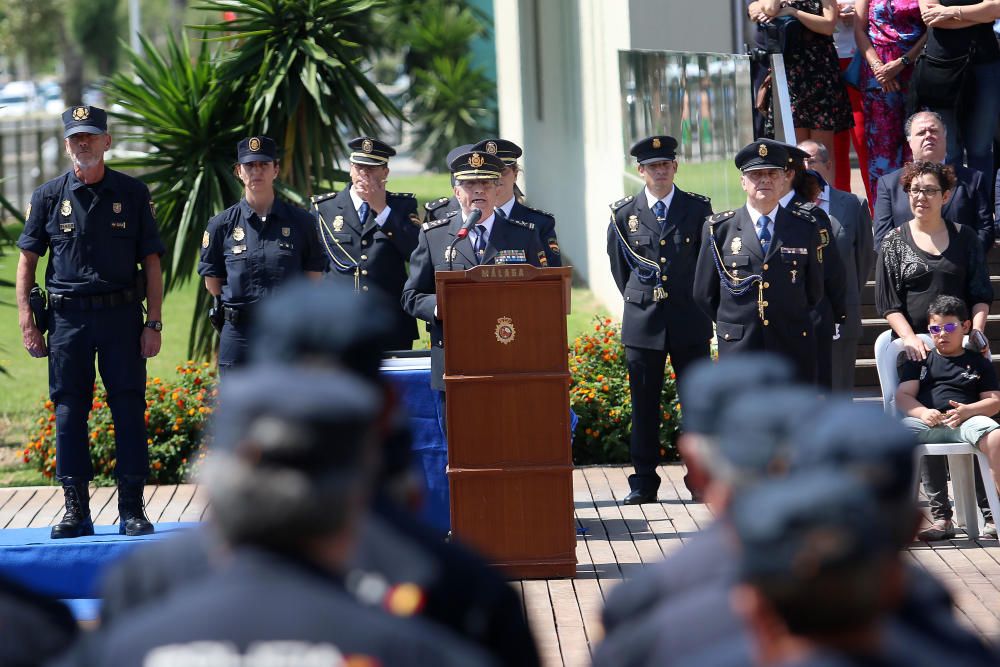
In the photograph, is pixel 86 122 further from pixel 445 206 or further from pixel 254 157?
pixel 445 206

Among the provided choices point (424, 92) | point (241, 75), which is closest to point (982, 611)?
point (241, 75)

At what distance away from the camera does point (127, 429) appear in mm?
7668

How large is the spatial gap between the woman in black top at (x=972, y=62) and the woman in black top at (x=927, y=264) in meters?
2.27

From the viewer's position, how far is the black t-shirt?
25.0ft

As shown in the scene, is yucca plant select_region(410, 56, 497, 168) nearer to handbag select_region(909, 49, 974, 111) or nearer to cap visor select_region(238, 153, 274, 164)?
handbag select_region(909, 49, 974, 111)

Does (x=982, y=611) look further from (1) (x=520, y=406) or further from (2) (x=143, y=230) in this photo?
(2) (x=143, y=230)

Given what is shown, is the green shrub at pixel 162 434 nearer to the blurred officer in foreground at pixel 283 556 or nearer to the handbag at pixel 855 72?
the handbag at pixel 855 72

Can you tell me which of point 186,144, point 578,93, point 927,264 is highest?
point 578,93

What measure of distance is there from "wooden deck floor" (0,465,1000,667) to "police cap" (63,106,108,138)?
2.18 m

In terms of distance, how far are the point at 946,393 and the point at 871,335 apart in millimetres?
2369

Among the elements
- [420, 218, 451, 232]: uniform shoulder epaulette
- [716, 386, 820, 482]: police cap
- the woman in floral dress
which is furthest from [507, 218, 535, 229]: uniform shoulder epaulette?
[716, 386, 820, 482]: police cap

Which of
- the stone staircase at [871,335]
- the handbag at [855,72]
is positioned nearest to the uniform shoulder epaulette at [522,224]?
the stone staircase at [871,335]

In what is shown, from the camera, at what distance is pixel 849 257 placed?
333 inches

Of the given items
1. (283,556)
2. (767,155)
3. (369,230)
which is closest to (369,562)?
(283,556)
